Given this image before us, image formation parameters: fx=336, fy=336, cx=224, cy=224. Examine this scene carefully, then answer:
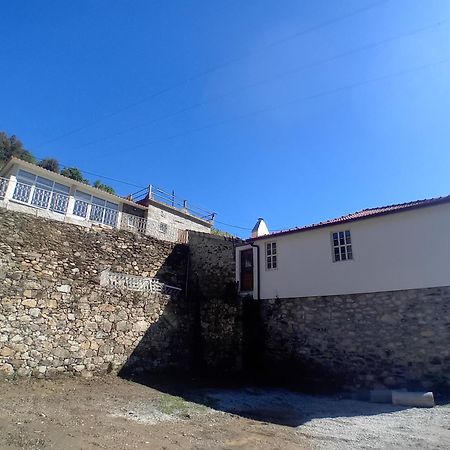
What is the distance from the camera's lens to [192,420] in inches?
288

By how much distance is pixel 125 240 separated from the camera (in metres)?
14.1

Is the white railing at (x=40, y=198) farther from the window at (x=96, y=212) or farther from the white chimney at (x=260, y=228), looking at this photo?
the white chimney at (x=260, y=228)

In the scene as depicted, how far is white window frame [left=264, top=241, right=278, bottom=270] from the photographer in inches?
546

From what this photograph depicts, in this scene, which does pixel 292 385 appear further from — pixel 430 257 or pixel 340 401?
pixel 430 257

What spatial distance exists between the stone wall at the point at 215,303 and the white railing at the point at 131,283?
5.20 feet

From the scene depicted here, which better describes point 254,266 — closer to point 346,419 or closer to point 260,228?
point 260,228

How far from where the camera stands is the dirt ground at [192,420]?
5742 mm

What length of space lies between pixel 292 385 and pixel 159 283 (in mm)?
6362

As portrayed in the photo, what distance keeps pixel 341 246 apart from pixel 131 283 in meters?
7.97

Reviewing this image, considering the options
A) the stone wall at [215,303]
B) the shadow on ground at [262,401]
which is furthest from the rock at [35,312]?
the stone wall at [215,303]

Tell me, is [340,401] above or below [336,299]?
below

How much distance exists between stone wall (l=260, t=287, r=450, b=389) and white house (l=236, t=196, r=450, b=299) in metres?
0.40

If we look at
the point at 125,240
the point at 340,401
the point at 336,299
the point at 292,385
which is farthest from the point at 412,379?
the point at 125,240

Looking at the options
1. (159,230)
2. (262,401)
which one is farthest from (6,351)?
(159,230)
